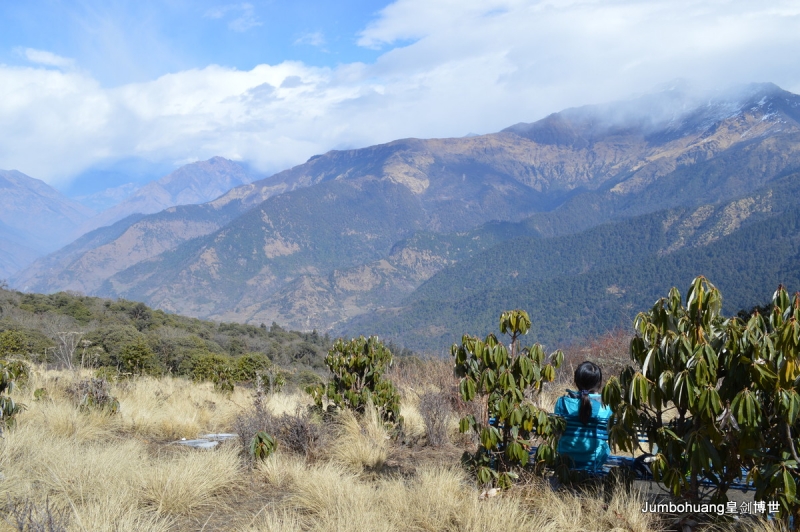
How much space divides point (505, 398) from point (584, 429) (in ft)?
2.55

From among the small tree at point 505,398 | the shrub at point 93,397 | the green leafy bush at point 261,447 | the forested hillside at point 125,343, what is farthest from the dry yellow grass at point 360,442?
the forested hillside at point 125,343

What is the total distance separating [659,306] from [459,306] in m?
168

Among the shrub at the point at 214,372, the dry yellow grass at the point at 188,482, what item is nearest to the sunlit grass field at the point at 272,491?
the dry yellow grass at the point at 188,482

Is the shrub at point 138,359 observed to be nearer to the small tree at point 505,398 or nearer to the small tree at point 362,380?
the small tree at point 362,380

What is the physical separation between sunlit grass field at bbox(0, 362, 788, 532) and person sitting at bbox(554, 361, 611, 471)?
39 centimetres

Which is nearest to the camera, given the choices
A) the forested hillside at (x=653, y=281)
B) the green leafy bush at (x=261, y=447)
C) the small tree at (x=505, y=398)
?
the small tree at (x=505, y=398)

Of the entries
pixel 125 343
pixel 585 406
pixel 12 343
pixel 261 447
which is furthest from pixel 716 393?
pixel 125 343

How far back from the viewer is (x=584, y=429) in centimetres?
473

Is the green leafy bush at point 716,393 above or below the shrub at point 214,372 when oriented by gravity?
above

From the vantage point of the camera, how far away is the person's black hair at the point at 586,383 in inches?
179

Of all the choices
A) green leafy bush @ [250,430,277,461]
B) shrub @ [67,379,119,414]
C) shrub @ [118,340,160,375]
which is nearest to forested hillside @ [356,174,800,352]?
shrub @ [118,340,160,375]

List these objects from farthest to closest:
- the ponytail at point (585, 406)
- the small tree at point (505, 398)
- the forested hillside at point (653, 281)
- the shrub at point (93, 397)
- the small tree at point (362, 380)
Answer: the forested hillside at point (653, 281) < the small tree at point (362, 380) < the shrub at point (93, 397) < the ponytail at point (585, 406) < the small tree at point (505, 398)

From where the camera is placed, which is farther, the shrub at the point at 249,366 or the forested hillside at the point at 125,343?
the shrub at the point at 249,366

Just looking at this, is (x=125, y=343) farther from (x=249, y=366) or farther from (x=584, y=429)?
(x=584, y=429)
